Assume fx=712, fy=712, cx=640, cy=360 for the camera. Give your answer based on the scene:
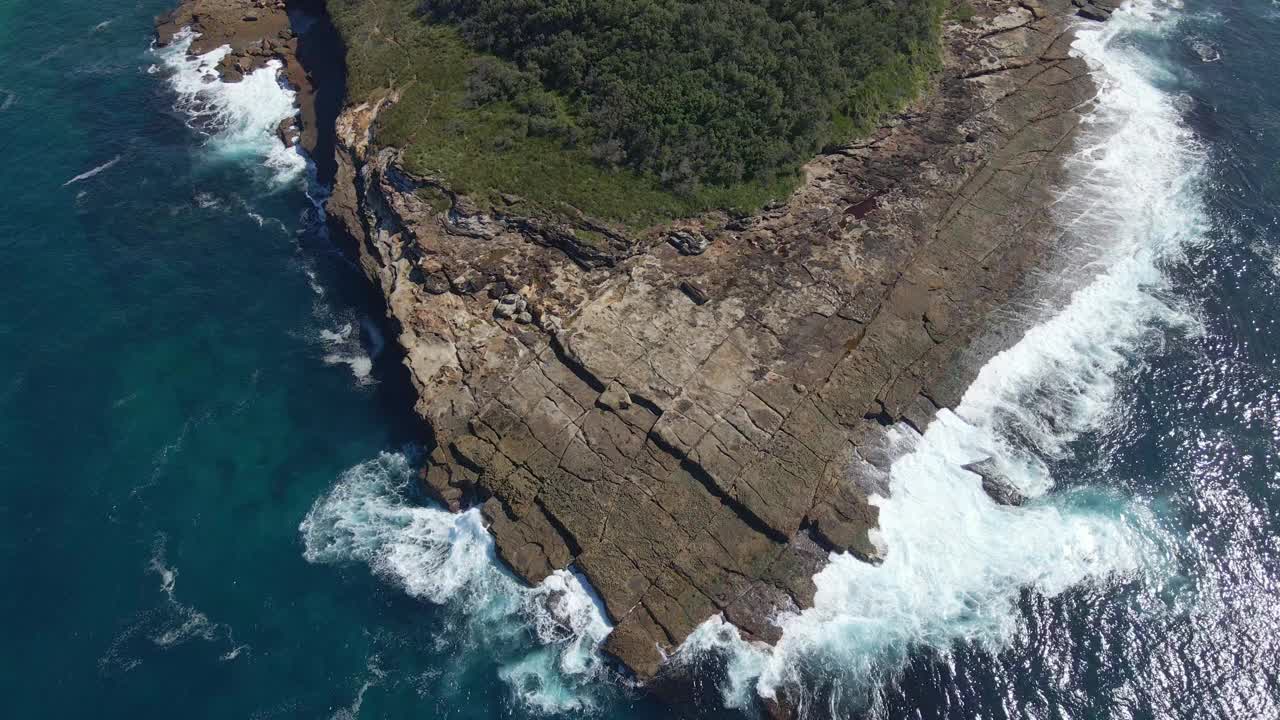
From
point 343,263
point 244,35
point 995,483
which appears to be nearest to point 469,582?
point 343,263

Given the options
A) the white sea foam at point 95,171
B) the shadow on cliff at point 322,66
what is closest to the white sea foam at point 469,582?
the shadow on cliff at point 322,66

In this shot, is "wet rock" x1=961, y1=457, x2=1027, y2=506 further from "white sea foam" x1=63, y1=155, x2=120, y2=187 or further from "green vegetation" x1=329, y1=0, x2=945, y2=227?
"white sea foam" x1=63, y1=155, x2=120, y2=187

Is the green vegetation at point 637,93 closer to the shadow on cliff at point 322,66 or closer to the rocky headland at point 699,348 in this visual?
the rocky headland at point 699,348

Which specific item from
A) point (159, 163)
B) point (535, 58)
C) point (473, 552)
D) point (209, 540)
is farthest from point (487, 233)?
point (159, 163)

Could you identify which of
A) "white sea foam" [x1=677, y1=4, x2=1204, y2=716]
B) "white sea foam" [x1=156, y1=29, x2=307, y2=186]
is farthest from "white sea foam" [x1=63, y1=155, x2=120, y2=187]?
"white sea foam" [x1=677, y1=4, x2=1204, y2=716]

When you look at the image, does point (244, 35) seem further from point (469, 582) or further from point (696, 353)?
point (469, 582)

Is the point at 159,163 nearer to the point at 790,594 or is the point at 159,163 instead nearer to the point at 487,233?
the point at 487,233

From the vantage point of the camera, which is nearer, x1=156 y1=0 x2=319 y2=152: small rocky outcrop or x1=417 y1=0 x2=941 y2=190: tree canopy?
x1=417 y1=0 x2=941 y2=190: tree canopy
